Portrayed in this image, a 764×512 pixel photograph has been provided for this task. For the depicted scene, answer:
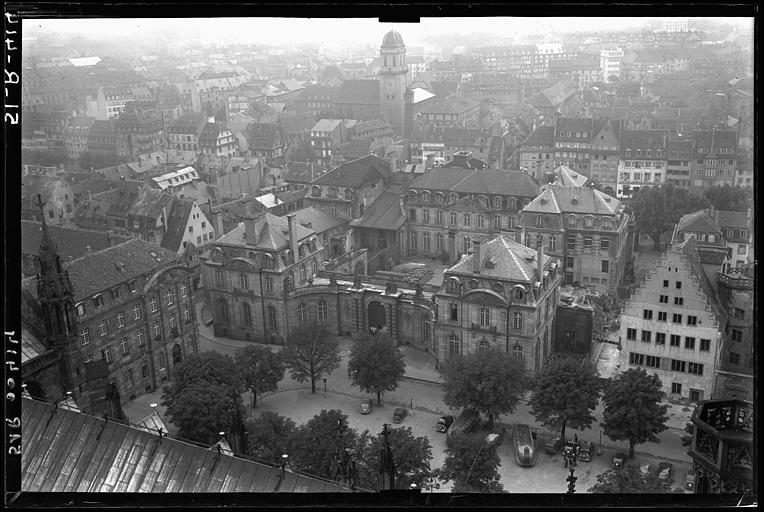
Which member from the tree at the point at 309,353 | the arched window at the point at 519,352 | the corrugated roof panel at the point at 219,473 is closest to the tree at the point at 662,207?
the arched window at the point at 519,352

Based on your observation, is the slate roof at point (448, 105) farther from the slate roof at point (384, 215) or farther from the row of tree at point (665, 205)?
the row of tree at point (665, 205)

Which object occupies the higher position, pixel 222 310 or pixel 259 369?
pixel 259 369

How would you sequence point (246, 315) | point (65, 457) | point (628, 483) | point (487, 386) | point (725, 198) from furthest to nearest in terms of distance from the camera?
point (725, 198)
point (246, 315)
point (487, 386)
point (628, 483)
point (65, 457)

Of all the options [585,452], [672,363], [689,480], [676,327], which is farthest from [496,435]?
[676,327]

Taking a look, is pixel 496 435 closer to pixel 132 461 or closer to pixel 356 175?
pixel 132 461

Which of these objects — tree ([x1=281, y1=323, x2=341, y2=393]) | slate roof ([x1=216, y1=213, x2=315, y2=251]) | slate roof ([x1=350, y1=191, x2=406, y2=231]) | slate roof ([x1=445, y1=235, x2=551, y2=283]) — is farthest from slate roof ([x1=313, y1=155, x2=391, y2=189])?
tree ([x1=281, y1=323, x2=341, y2=393])

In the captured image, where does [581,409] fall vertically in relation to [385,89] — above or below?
below
